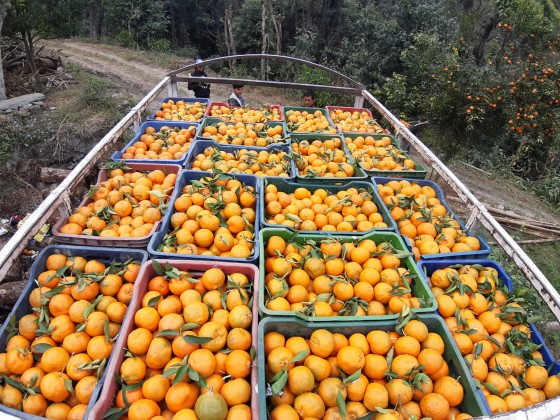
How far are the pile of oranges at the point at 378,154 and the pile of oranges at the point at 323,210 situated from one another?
747 mm

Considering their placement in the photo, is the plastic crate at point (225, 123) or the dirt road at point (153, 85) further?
the dirt road at point (153, 85)

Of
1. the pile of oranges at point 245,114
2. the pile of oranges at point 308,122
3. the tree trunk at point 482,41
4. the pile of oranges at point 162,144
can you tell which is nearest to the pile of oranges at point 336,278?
the pile of oranges at point 162,144

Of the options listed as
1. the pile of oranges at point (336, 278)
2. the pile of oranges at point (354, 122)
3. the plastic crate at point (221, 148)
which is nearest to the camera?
the pile of oranges at point (336, 278)

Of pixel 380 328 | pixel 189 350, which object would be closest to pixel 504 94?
pixel 380 328

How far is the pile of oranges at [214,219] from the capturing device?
2527 millimetres

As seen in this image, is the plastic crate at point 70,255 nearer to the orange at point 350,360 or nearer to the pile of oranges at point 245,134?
the orange at point 350,360

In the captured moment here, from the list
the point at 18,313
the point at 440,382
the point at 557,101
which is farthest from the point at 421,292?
the point at 557,101

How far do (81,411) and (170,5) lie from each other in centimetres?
2226

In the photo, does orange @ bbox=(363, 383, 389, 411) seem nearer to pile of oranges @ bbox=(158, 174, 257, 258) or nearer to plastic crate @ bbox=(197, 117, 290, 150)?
pile of oranges @ bbox=(158, 174, 257, 258)

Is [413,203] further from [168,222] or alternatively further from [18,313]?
[18,313]

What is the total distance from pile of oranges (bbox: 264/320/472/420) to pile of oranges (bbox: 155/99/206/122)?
3.71 metres

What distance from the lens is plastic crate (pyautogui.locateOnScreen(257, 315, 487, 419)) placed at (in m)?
1.76

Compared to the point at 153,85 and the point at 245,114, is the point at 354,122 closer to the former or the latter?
the point at 245,114

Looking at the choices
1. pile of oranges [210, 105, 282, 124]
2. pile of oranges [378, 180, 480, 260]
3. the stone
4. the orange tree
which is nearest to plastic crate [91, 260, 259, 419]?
pile of oranges [378, 180, 480, 260]
